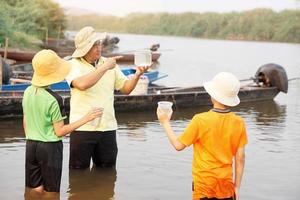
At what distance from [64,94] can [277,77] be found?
20.8ft

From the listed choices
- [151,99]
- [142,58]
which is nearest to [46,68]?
[142,58]

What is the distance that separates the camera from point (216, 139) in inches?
157

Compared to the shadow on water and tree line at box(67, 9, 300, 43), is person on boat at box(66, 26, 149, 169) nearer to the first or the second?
the shadow on water

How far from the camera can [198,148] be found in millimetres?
4074

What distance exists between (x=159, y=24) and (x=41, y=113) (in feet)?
422

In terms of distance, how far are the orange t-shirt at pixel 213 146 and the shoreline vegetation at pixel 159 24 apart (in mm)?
24435

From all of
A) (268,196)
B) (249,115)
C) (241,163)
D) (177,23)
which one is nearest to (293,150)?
(268,196)

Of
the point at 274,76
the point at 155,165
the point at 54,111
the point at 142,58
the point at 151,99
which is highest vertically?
the point at 142,58

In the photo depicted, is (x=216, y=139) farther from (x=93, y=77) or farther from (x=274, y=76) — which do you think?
(x=274, y=76)

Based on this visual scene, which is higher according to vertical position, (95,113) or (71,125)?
(95,113)

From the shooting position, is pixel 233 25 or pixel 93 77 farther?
pixel 233 25

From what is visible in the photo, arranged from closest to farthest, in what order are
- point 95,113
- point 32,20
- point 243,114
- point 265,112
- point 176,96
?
point 95,113, point 176,96, point 243,114, point 265,112, point 32,20

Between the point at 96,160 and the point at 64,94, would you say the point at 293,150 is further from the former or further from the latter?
the point at 64,94

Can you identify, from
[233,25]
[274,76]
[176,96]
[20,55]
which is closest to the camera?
[176,96]
